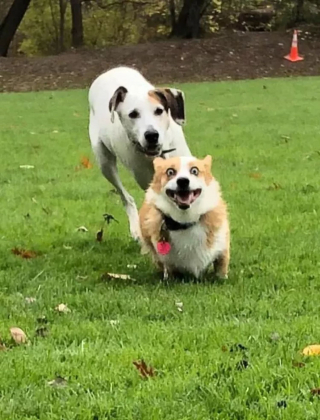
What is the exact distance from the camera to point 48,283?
5211 mm

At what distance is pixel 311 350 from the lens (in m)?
3.62

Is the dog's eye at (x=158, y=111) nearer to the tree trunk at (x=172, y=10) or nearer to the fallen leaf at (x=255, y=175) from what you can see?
the fallen leaf at (x=255, y=175)

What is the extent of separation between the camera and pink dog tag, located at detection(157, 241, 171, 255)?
16.7 ft

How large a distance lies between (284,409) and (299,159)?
7.10 m

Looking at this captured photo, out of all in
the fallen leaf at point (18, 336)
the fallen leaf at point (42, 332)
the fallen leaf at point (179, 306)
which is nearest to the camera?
the fallen leaf at point (18, 336)

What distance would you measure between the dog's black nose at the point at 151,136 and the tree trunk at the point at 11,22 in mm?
24533

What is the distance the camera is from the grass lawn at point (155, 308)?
125 inches

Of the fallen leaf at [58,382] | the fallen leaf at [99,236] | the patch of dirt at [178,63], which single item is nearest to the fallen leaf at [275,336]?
the fallen leaf at [58,382]

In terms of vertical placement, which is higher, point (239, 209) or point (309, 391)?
point (309, 391)

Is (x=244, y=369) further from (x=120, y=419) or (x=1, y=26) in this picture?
(x=1, y=26)

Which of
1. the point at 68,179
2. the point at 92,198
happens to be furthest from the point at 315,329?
the point at 68,179

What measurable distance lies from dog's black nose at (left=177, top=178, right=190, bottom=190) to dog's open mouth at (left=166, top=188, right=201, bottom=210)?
4 centimetres

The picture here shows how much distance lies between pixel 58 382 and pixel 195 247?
1.87 m

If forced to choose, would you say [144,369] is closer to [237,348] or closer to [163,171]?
[237,348]
